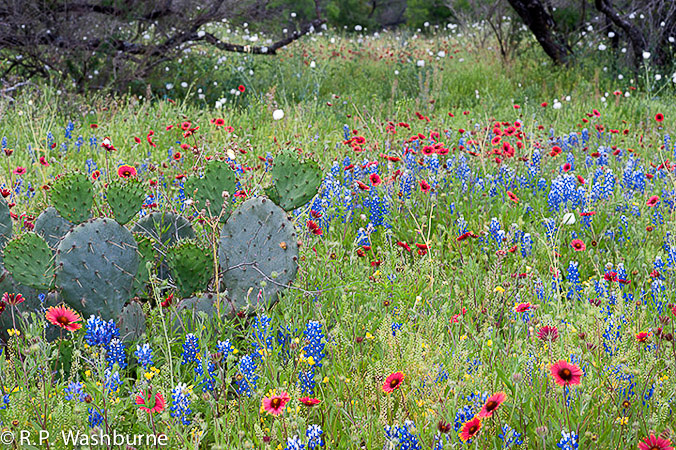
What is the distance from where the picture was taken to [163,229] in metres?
2.47

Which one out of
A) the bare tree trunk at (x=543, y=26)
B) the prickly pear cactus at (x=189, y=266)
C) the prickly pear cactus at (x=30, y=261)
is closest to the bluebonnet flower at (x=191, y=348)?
the prickly pear cactus at (x=189, y=266)

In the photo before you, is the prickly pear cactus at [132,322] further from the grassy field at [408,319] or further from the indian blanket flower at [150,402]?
the indian blanket flower at [150,402]

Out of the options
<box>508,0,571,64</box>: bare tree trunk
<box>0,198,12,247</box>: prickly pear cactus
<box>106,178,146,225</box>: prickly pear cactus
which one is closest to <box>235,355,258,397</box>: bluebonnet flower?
<box>106,178,146,225</box>: prickly pear cactus

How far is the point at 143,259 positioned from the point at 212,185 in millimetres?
461

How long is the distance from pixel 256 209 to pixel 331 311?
495 mm

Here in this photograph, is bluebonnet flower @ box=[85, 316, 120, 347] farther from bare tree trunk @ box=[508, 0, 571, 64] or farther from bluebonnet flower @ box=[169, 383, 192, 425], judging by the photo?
bare tree trunk @ box=[508, 0, 571, 64]

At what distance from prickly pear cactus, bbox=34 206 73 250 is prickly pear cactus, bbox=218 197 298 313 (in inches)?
25.6

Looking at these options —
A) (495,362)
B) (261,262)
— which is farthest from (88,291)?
(495,362)

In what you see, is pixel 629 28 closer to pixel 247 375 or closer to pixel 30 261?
pixel 247 375

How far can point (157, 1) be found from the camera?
7.77 metres

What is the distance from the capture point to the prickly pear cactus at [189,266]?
2209 mm

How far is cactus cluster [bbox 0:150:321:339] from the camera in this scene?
2.04 meters

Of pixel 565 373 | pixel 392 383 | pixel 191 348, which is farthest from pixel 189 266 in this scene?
pixel 565 373

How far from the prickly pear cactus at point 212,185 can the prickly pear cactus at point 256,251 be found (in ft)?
0.68
